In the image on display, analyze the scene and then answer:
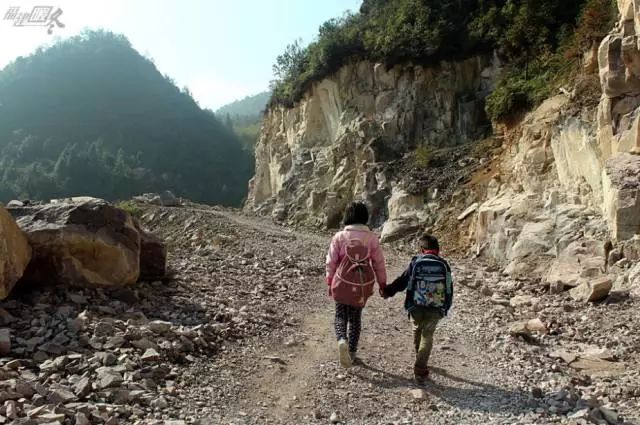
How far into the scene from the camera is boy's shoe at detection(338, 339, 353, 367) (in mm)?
5348

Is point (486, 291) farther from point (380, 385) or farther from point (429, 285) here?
point (380, 385)

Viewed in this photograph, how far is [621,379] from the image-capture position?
5.10m

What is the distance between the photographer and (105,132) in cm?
9850

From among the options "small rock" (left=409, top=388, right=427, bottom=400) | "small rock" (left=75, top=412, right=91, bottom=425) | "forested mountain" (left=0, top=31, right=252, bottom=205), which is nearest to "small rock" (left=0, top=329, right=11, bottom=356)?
"small rock" (left=75, top=412, right=91, bottom=425)

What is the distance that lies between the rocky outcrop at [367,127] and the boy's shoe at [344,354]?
1427cm

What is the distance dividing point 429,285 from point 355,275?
800mm

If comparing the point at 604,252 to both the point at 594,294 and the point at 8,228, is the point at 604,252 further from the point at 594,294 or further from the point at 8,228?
the point at 8,228

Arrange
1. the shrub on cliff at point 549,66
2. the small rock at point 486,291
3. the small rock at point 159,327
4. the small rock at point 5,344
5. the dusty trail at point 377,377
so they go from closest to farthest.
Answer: the dusty trail at point 377,377 < the small rock at point 5,344 < the small rock at point 159,327 < the small rock at point 486,291 < the shrub on cliff at point 549,66

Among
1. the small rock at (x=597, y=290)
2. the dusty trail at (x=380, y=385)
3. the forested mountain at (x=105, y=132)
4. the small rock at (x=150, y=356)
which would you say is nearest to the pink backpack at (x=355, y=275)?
the dusty trail at (x=380, y=385)

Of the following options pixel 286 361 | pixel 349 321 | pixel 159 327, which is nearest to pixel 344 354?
pixel 349 321

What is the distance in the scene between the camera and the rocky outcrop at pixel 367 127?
2375 centimetres

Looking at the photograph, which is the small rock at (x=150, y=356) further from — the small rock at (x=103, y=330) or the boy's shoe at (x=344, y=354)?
the boy's shoe at (x=344, y=354)

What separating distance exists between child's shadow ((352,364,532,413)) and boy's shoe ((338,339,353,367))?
14 centimetres

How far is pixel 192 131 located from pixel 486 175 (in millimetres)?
94171
